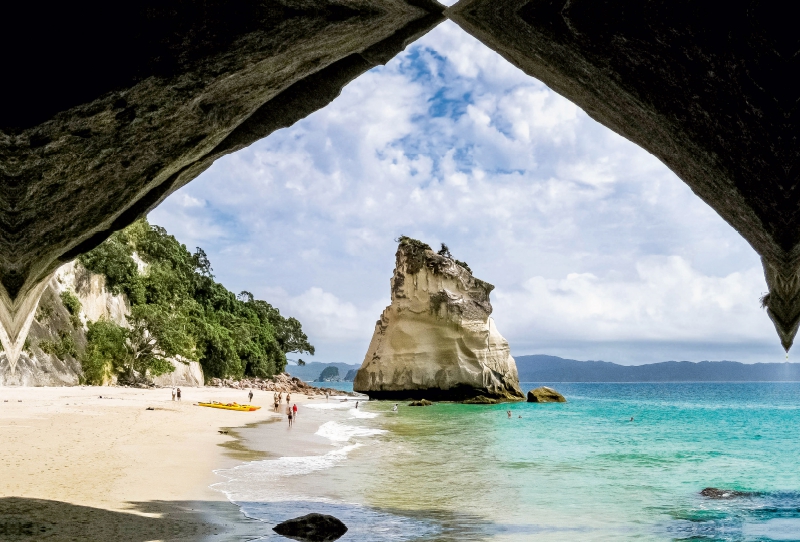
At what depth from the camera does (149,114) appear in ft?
14.4

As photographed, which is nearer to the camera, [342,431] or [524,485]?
[524,485]

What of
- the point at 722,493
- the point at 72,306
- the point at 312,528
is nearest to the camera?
the point at 312,528

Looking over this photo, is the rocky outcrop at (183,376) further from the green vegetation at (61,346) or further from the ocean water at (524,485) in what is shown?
the ocean water at (524,485)

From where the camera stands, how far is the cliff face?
116ft

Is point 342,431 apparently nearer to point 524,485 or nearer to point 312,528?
point 524,485

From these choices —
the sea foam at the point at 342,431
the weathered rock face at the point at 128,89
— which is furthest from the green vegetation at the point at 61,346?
the weathered rock face at the point at 128,89

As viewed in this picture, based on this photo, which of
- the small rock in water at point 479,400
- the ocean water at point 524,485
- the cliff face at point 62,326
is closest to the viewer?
the ocean water at point 524,485

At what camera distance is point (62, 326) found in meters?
39.6

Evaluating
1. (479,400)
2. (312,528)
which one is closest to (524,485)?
(312,528)

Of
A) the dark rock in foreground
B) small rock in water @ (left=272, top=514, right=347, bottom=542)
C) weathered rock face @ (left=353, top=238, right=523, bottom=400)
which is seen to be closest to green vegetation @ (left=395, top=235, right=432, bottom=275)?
weathered rock face @ (left=353, top=238, right=523, bottom=400)

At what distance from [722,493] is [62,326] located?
3876 cm

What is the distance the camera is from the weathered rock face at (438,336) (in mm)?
50906

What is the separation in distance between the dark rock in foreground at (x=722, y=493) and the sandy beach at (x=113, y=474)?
41.6ft

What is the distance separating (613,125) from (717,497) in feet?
48.5
